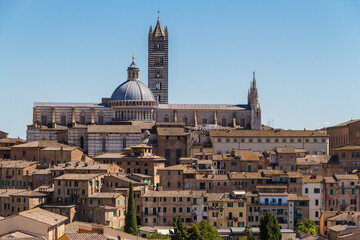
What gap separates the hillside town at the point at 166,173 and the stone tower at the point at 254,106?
162 mm

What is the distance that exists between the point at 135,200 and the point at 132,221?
511 cm

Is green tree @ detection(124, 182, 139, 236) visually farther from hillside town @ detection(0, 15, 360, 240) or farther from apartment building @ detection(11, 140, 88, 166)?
apartment building @ detection(11, 140, 88, 166)

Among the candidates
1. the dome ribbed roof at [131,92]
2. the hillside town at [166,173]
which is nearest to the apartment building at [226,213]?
the hillside town at [166,173]

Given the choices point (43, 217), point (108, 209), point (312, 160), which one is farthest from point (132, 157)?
point (43, 217)

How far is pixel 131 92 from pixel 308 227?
3569 centimetres

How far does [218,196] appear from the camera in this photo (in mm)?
56250

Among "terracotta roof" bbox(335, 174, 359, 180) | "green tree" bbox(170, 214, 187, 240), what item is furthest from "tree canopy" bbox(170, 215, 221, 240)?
"terracotta roof" bbox(335, 174, 359, 180)

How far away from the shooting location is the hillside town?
175 feet

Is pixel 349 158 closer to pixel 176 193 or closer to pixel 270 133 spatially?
pixel 270 133

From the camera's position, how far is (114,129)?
75625 millimetres

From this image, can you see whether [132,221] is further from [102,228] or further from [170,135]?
[170,135]

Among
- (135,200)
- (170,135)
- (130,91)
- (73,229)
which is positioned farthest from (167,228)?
(130,91)

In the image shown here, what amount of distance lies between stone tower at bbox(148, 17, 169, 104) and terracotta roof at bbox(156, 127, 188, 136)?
71.8ft

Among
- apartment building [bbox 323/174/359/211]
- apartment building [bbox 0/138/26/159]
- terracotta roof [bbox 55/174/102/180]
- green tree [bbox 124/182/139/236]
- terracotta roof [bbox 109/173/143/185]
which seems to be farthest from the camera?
apartment building [bbox 0/138/26/159]
